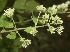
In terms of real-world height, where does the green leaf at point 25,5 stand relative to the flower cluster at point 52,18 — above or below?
above

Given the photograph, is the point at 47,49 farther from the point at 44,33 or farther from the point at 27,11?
the point at 27,11

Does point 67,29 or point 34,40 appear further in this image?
point 67,29

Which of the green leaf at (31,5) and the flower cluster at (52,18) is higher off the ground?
the green leaf at (31,5)

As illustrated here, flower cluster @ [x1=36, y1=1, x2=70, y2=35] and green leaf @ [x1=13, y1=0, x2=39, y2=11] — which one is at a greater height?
green leaf @ [x1=13, y1=0, x2=39, y2=11]

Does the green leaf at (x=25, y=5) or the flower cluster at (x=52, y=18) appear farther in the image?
the green leaf at (x=25, y=5)

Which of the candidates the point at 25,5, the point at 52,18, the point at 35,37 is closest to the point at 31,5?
A: the point at 25,5

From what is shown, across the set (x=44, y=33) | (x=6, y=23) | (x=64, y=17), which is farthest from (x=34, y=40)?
(x=6, y=23)

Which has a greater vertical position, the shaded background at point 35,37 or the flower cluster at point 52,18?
the shaded background at point 35,37

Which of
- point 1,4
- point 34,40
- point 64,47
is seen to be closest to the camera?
point 1,4

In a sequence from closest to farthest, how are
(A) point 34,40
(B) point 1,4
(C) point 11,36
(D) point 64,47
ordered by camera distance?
(C) point 11,36 → (B) point 1,4 → (A) point 34,40 → (D) point 64,47
